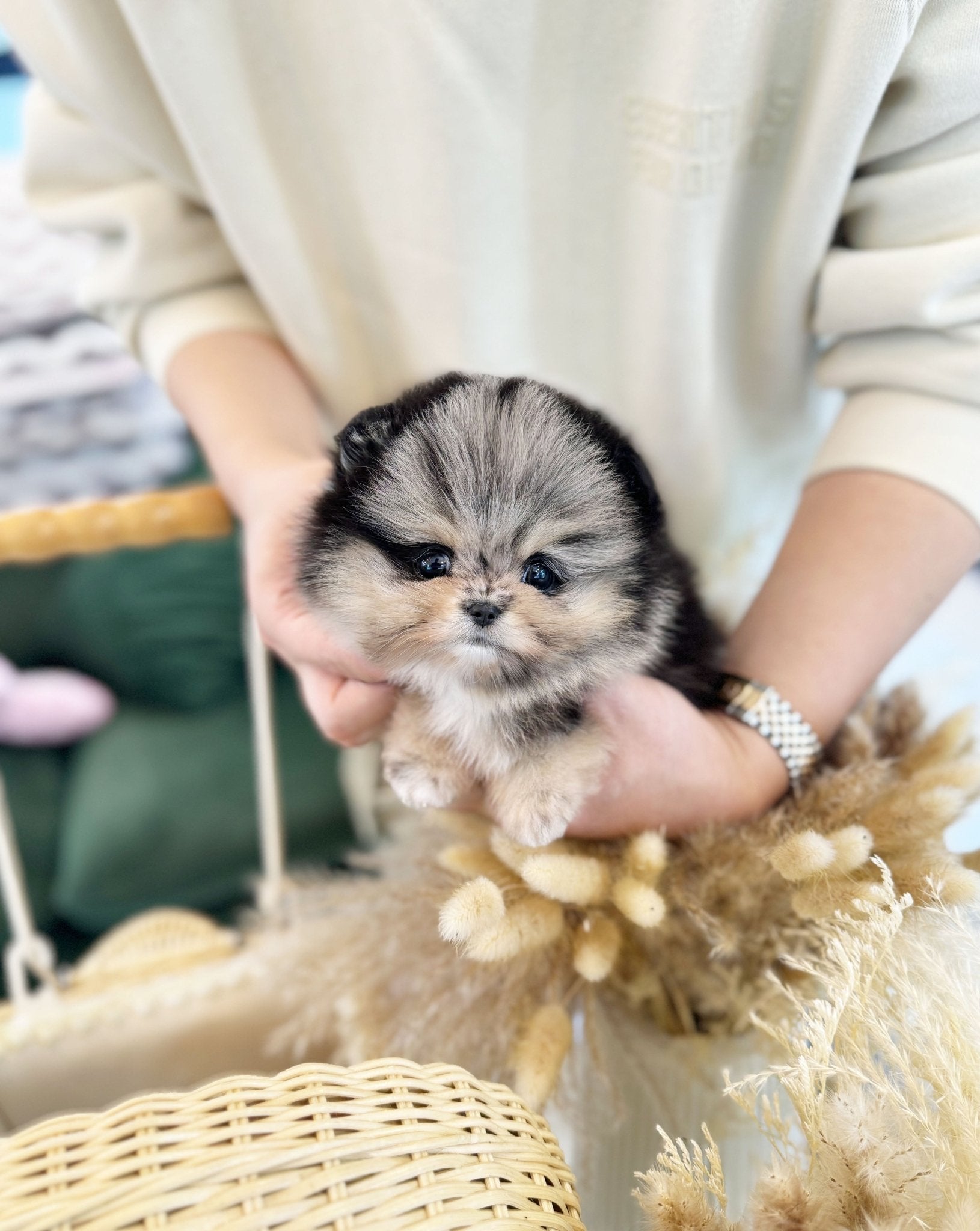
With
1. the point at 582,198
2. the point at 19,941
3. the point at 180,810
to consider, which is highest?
the point at 582,198

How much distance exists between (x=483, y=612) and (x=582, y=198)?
607mm

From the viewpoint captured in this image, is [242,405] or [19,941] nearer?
[242,405]

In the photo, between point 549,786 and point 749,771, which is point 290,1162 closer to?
point 549,786

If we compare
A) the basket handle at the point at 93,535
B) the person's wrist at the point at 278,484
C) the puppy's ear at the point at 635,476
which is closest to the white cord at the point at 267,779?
the basket handle at the point at 93,535

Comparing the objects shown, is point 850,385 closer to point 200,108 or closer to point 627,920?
point 627,920

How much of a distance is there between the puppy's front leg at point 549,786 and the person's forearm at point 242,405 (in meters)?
0.46

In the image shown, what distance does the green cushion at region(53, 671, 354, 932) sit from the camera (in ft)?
5.72

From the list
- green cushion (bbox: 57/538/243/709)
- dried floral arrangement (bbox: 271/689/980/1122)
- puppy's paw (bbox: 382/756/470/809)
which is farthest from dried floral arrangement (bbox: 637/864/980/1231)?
green cushion (bbox: 57/538/243/709)

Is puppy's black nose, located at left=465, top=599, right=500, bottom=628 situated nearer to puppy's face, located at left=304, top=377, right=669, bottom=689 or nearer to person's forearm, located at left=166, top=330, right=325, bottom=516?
puppy's face, located at left=304, top=377, right=669, bottom=689

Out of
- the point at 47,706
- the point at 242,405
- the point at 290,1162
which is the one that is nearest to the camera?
the point at 290,1162

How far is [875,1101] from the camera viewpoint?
57 cm

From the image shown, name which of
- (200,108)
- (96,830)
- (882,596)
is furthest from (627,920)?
(96,830)

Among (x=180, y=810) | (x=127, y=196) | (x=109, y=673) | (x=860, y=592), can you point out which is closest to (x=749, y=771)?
(x=860, y=592)

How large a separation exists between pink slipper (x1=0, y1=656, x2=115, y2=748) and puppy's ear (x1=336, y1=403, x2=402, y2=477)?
54.9 inches
